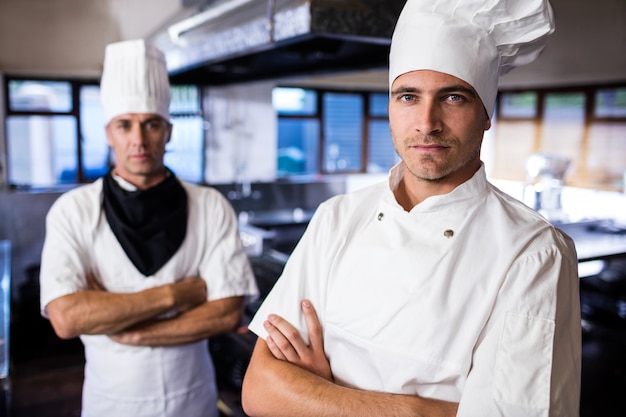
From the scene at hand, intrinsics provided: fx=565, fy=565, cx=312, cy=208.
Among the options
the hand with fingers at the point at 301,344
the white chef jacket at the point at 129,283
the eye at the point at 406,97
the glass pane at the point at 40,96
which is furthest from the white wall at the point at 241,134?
the eye at the point at 406,97

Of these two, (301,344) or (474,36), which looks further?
(301,344)

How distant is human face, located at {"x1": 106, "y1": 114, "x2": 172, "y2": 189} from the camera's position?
176 cm

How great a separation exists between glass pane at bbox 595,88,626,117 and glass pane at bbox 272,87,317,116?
3.12 m

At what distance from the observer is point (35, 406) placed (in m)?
3.57

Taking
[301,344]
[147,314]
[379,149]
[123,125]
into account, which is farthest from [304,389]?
[379,149]

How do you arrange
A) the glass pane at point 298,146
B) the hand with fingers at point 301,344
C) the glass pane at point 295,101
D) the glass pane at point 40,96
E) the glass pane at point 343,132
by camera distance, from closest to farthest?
the hand with fingers at point 301,344 → the glass pane at point 40,96 → the glass pane at point 295,101 → the glass pane at point 298,146 → the glass pane at point 343,132

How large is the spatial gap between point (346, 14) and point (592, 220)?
7.77 feet

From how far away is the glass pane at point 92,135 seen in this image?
5352 millimetres

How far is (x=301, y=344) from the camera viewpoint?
1218mm

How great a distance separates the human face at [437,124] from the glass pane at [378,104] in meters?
6.21

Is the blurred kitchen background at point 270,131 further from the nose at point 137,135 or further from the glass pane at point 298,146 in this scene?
the nose at point 137,135

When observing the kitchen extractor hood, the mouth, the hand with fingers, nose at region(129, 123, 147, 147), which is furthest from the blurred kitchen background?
the hand with fingers

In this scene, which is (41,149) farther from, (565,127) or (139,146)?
(565,127)

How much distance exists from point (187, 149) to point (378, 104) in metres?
2.64
